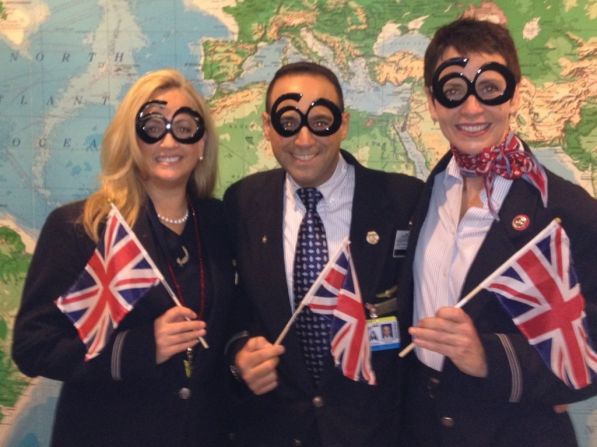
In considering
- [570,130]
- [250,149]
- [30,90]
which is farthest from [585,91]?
[30,90]

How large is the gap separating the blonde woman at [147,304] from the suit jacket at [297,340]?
96 mm

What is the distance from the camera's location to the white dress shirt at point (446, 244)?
5.46ft

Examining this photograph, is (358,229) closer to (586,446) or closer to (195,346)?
(195,346)

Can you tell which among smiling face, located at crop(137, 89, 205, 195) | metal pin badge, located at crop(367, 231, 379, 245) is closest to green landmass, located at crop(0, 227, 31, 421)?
smiling face, located at crop(137, 89, 205, 195)

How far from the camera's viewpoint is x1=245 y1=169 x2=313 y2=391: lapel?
1842 mm

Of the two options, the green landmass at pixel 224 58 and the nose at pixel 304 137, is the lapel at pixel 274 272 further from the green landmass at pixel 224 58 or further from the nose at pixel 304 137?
the green landmass at pixel 224 58

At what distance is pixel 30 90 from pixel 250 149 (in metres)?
0.87

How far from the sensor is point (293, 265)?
191 centimetres

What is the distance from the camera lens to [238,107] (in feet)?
8.16

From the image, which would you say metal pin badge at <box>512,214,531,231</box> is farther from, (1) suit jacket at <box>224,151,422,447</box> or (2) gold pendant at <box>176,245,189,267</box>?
(2) gold pendant at <box>176,245,189,267</box>

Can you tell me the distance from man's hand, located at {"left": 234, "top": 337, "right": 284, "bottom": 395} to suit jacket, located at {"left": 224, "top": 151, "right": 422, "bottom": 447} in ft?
0.23

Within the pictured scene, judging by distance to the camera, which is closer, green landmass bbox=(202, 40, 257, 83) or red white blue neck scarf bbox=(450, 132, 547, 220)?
red white blue neck scarf bbox=(450, 132, 547, 220)

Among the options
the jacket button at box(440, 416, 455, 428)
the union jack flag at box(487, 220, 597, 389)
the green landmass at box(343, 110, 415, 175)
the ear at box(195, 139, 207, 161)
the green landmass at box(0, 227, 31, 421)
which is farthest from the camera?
the green landmass at box(0, 227, 31, 421)

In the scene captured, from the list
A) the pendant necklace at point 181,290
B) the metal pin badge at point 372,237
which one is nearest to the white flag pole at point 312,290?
the metal pin badge at point 372,237
